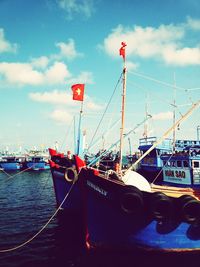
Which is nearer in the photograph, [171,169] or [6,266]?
[6,266]

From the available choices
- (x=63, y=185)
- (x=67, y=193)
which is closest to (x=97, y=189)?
(x=67, y=193)

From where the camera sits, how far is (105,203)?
1223 centimetres

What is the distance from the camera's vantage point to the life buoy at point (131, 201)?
1117 centimetres

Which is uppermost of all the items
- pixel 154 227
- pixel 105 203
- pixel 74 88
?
pixel 74 88

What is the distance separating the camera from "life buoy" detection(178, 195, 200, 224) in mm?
11266

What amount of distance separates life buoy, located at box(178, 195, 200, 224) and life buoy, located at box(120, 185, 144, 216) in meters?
1.87

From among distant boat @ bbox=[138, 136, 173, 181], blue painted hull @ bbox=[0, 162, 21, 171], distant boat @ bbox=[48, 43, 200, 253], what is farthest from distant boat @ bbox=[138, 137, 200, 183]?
blue painted hull @ bbox=[0, 162, 21, 171]

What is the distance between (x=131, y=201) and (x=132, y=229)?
5.13ft

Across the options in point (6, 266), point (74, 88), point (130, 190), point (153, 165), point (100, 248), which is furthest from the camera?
point (153, 165)

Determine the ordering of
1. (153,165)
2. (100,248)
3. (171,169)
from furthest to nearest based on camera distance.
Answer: (153,165) < (171,169) < (100,248)

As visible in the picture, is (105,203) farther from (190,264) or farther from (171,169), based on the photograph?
(171,169)

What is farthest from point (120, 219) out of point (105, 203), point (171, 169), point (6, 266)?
Answer: point (171, 169)

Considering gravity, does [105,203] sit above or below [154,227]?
above

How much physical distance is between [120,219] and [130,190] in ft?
5.62
